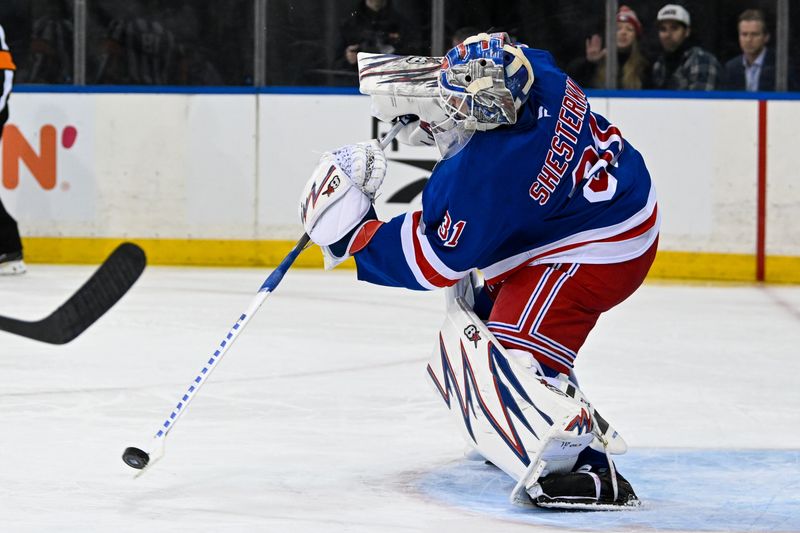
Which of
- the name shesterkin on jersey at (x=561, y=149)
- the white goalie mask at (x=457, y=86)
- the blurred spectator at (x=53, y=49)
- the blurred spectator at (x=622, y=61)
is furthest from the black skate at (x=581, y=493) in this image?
the blurred spectator at (x=53, y=49)

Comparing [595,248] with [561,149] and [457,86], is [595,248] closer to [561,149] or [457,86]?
[561,149]

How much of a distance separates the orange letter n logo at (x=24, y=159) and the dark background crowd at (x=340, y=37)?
32 centimetres

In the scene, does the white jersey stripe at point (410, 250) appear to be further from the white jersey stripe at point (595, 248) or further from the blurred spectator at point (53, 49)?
the blurred spectator at point (53, 49)

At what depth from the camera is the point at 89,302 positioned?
263 centimetres

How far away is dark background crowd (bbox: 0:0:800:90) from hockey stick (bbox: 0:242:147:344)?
4.53m

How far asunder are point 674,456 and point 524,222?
30.3 inches

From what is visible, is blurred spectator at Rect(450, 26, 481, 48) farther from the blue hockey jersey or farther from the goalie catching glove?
the goalie catching glove

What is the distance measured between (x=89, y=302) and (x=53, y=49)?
4.83m

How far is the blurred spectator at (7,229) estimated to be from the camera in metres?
6.51

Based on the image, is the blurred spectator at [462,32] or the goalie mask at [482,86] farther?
the blurred spectator at [462,32]

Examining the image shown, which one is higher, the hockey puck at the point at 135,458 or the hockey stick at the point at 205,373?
the hockey stick at the point at 205,373

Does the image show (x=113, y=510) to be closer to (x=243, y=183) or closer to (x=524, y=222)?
(x=524, y=222)

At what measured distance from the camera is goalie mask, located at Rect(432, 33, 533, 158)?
252 cm

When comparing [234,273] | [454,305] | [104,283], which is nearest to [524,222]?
[454,305]
